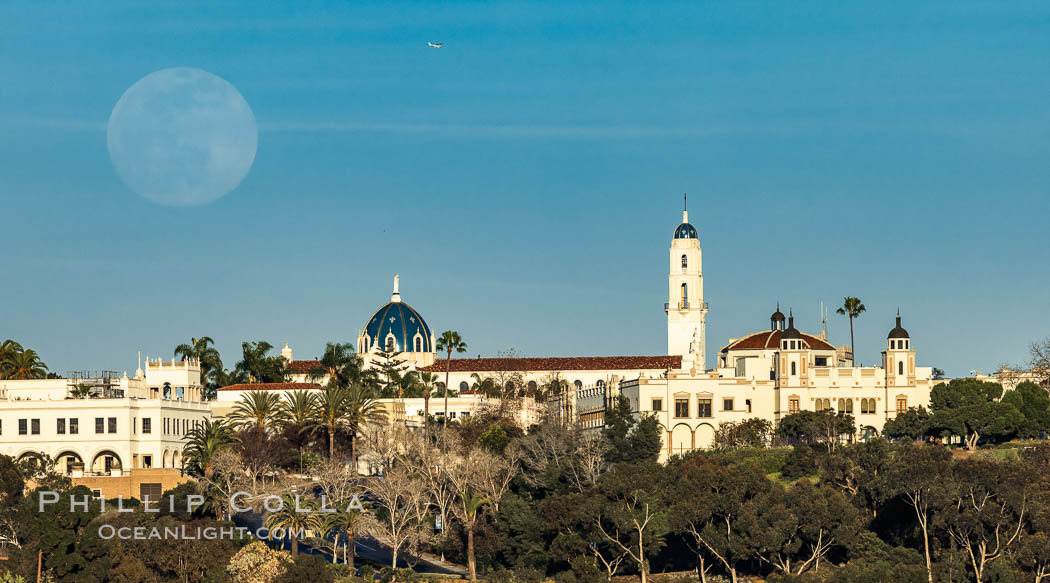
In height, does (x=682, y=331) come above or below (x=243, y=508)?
above

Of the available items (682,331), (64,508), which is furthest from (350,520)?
(682,331)

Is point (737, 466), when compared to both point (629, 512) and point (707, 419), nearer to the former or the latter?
point (629, 512)

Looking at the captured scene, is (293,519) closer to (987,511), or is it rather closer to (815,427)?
(987,511)

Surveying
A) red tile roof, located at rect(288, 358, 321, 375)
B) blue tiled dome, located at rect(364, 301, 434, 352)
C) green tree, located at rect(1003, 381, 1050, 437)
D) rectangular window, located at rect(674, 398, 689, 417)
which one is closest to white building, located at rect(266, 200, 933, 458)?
rectangular window, located at rect(674, 398, 689, 417)

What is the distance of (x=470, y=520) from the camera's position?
84.2 metres

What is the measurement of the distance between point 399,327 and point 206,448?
231ft

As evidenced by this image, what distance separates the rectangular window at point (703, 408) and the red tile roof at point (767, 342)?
14.1m

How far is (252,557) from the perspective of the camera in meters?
74.7

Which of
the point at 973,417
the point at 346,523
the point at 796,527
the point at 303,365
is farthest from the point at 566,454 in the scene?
the point at 303,365

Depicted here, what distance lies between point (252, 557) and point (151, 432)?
31076mm

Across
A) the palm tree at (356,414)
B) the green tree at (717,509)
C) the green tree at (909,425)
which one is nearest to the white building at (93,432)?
the palm tree at (356,414)

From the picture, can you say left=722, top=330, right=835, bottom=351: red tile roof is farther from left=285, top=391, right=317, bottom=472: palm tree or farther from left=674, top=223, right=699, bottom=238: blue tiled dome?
left=285, top=391, right=317, bottom=472: palm tree

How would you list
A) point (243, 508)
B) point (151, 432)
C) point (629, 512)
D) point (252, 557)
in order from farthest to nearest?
point (151, 432)
point (243, 508)
point (629, 512)
point (252, 557)

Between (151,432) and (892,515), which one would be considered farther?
(151,432)
